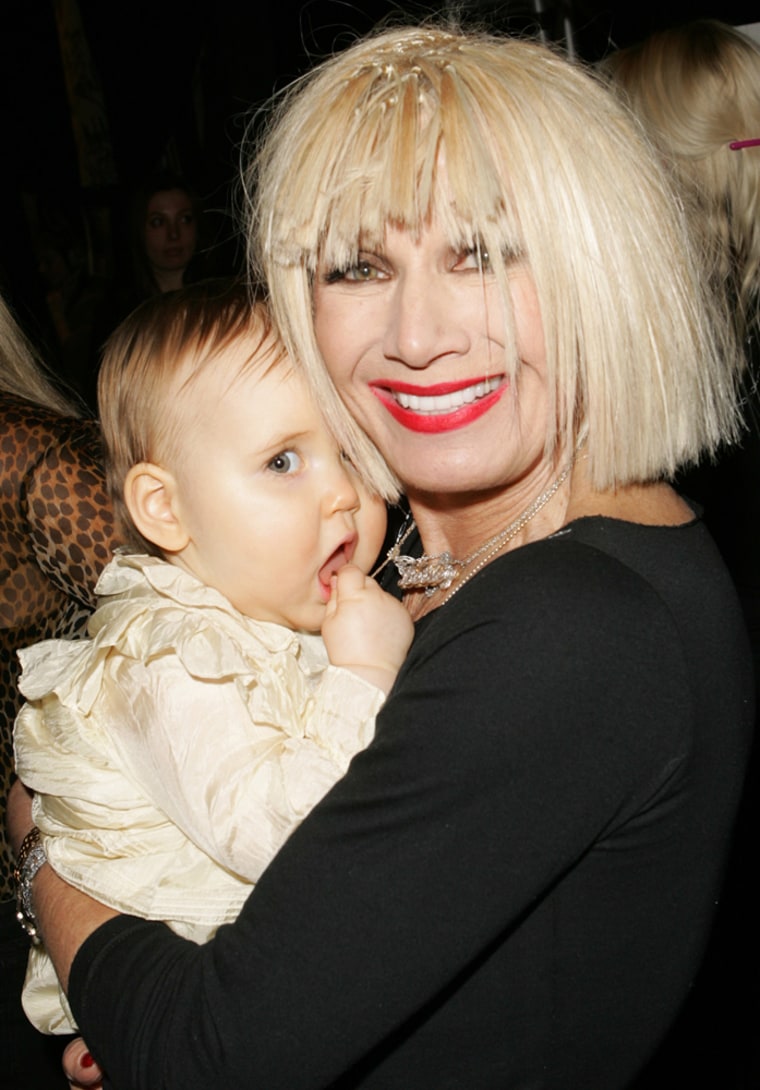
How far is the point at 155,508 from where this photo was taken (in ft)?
5.40

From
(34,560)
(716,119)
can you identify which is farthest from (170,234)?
(34,560)

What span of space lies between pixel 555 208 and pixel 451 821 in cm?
68

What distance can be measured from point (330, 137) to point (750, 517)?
2030 mm

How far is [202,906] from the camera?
137 centimetres

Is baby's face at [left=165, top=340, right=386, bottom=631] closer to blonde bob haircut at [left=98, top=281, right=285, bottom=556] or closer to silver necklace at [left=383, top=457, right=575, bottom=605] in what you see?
blonde bob haircut at [left=98, top=281, right=285, bottom=556]

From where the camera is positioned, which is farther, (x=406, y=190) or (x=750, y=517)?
(x=750, y=517)

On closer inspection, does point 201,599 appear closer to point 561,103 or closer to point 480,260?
point 480,260

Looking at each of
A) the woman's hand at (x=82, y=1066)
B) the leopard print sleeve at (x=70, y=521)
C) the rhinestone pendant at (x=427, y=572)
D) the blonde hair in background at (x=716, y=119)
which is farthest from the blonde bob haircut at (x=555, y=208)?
the blonde hair in background at (x=716, y=119)

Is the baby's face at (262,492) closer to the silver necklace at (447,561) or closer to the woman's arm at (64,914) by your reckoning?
the silver necklace at (447,561)

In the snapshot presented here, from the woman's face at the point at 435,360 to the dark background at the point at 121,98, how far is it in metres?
3.51

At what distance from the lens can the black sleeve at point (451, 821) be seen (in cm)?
101

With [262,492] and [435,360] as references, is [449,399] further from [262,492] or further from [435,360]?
[262,492]

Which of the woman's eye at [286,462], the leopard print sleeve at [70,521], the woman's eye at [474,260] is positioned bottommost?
the leopard print sleeve at [70,521]

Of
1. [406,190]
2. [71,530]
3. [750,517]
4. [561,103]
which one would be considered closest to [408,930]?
[406,190]
